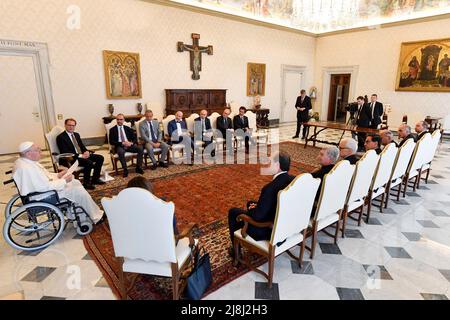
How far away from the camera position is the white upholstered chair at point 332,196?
262 centimetres

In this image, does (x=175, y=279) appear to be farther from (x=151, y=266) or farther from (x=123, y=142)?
(x=123, y=142)

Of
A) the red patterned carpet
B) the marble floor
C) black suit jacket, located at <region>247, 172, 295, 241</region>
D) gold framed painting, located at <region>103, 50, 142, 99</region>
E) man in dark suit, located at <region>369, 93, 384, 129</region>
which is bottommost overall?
the marble floor

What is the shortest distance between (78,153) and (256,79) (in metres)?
7.92

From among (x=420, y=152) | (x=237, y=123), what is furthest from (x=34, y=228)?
(x=420, y=152)

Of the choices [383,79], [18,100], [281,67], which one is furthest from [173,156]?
[383,79]

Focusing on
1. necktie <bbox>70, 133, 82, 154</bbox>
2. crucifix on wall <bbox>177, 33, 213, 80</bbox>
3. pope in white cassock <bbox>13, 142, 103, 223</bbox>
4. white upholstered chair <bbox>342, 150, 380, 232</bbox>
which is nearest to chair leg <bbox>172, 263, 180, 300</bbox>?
pope in white cassock <bbox>13, 142, 103, 223</bbox>

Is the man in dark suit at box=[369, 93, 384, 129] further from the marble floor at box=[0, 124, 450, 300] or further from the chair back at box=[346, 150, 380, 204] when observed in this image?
the chair back at box=[346, 150, 380, 204]

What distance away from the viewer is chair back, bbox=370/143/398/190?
11.2 feet

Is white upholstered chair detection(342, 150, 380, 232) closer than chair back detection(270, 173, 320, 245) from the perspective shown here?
No

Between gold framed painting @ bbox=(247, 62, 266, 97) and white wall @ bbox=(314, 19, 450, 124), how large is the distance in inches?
140

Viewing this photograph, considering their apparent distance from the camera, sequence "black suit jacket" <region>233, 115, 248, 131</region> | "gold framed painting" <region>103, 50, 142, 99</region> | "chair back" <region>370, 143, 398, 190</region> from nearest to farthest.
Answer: "chair back" <region>370, 143, 398, 190</region>
"black suit jacket" <region>233, 115, 248, 131</region>
"gold framed painting" <region>103, 50, 142, 99</region>

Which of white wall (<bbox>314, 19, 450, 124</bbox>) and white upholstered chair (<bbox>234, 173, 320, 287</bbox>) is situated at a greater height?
white wall (<bbox>314, 19, 450, 124</bbox>)

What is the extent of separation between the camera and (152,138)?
587cm
